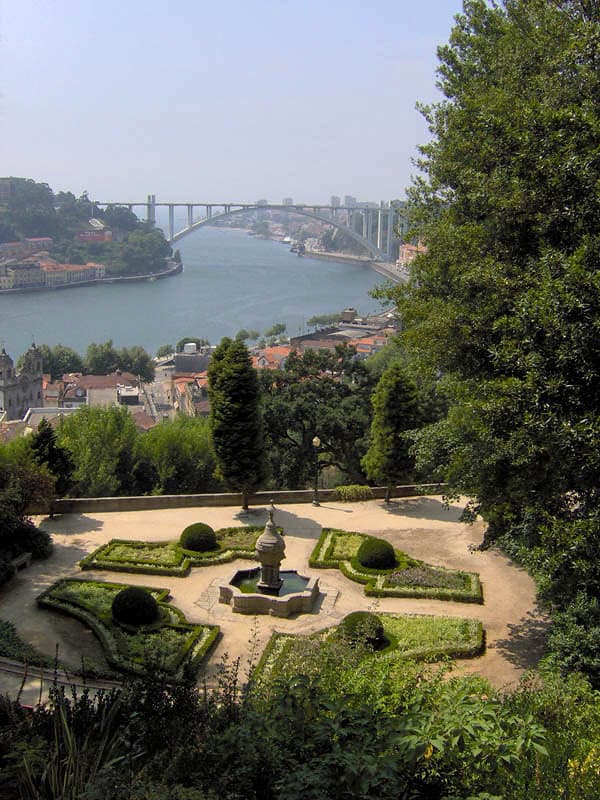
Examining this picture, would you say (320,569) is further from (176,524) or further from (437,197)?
(437,197)

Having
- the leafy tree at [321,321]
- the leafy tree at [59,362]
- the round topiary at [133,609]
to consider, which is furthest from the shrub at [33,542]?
the leafy tree at [321,321]

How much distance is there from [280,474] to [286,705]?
1727 centimetres

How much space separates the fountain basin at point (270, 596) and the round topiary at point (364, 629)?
151 cm

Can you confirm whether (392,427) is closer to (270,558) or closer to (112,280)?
(270,558)

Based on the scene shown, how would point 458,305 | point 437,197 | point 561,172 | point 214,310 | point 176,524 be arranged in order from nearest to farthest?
1. point 561,172
2. point 458,305
3. point 437,197
4. point 176,524
5. point 214,310

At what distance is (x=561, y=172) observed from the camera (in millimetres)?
9430

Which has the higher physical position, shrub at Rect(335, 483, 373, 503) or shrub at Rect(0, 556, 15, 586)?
shrub at Rect(0, 556, 15, 586)

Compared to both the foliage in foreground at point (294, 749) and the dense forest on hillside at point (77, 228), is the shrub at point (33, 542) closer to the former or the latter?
the foliage in foreground at point (294, 749)

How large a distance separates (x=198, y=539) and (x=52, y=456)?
13.8 feet

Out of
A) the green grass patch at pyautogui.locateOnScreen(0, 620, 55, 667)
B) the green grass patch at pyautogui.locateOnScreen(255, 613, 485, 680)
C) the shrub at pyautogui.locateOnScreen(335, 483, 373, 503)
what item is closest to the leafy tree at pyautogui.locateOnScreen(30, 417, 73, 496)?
the green grass patch at pyautogui.locateOnScreen(0, 620, 55, 667)

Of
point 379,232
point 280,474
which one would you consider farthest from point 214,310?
point 280,474

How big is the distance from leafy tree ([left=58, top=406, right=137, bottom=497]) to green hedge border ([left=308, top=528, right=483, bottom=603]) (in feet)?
20.9

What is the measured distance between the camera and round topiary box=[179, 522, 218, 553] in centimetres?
1522

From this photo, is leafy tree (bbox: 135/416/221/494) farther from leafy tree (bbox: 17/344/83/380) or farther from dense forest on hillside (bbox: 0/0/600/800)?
leafy tree (bbox: 17/344/83/380)
